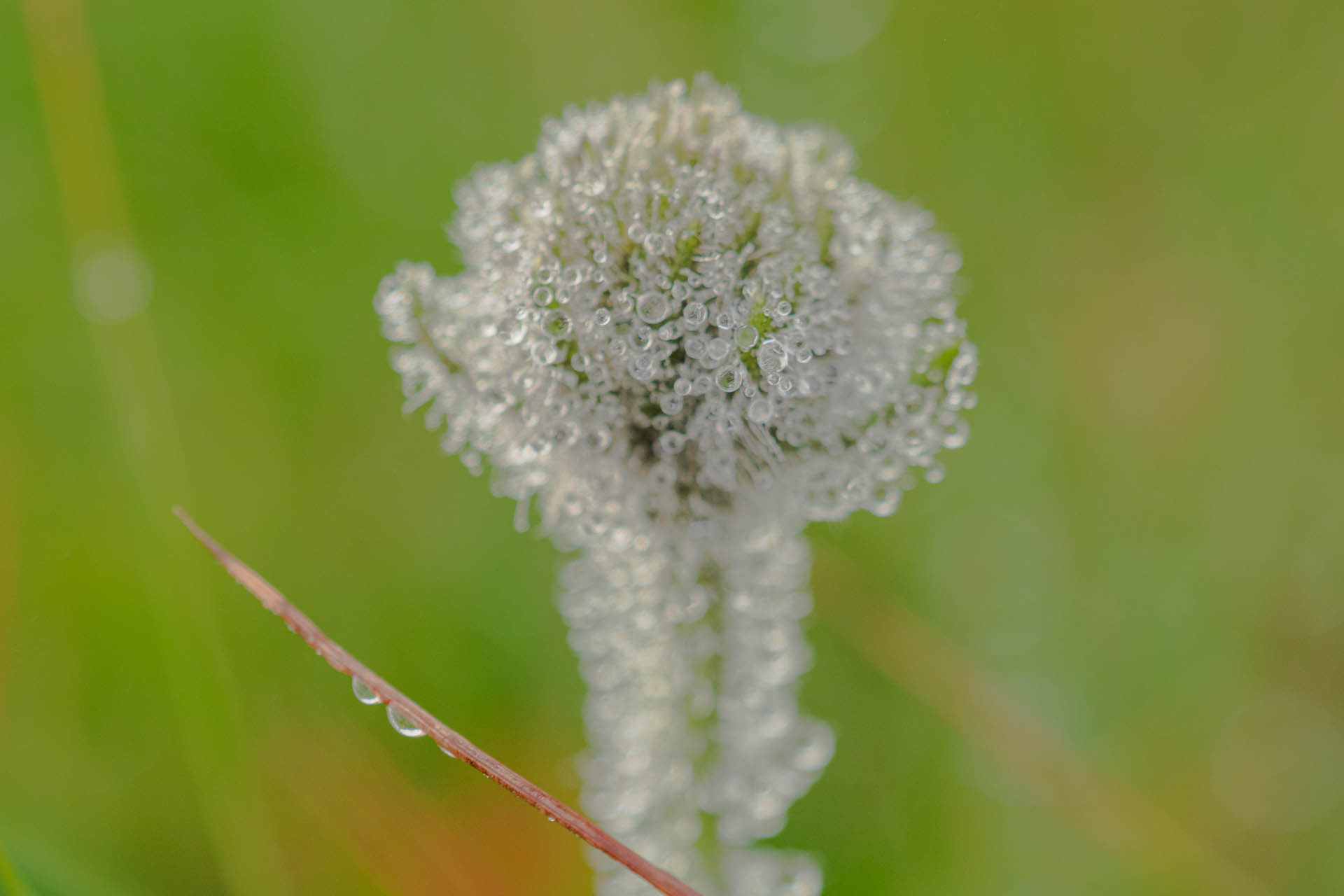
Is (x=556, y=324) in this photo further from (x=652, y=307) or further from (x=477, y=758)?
(x=477, y=758)

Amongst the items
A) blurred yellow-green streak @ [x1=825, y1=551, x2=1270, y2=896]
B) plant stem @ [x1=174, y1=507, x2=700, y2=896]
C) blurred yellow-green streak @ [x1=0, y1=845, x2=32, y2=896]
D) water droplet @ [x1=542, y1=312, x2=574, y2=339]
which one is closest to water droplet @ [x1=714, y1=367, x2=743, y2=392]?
water droplet @ [x1=542, y1=312, x2=574, y2=339]

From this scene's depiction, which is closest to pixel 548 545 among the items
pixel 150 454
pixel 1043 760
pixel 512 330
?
pixel 150 454

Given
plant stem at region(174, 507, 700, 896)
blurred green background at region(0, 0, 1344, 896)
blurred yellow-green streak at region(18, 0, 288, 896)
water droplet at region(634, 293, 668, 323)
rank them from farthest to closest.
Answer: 1. blurred green background at region(0, 0, 1344, 896)
2. blurred yellow-green streak at region(18, 0, 288, 896)
3. water droplet at region(634, 293, 668, 323)
4. plant stem at region(174, 507, 700, 896)

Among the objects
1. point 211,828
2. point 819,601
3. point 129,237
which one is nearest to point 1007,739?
point 819,601

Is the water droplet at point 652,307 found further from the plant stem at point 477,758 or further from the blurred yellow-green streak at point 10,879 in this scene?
the blurred yellow-green streak at point 10,879

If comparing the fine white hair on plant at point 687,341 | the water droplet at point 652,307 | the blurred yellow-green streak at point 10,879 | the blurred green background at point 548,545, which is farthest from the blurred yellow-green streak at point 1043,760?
the blurred yellow-green streak at point 10,879

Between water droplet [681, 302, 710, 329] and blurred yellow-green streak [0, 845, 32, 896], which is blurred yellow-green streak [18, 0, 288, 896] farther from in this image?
water droplet [681, 302, 710, 329]
